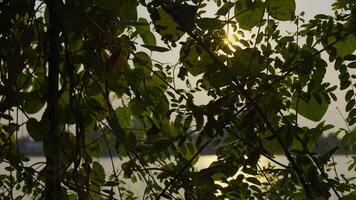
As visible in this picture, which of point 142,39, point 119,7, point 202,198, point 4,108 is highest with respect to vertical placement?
point 142,39

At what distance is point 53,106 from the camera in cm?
83

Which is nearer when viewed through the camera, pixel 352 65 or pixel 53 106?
pixel 53 106

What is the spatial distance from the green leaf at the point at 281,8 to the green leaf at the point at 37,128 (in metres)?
0.52

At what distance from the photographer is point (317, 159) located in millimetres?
846

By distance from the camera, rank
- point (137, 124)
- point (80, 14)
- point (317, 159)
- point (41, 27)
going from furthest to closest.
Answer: point (137, 124)
point (41, 27)
point (317, 159)
point (80, 14)

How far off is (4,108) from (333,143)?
3.48 ft

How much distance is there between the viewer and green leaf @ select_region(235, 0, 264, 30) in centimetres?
100

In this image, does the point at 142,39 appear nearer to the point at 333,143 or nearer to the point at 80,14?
the point at 80,14

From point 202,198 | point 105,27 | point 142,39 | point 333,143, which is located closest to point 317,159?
point 202,198

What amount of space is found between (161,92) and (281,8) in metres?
0.34

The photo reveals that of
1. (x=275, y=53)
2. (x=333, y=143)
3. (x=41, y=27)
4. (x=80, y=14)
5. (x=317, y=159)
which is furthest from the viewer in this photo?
(x=333, y=143)

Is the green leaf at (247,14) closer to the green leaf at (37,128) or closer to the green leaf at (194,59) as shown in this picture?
the green leaf at (194,59)

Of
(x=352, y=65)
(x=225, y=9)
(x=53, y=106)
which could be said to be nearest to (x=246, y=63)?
(x=225, y=9)

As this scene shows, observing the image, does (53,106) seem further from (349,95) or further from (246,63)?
(349,95)
